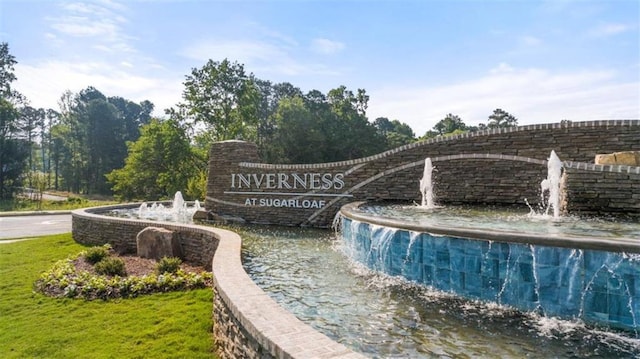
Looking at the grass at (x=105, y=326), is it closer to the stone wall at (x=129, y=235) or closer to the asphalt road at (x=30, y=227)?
the stone wall at (x=129, y=235)

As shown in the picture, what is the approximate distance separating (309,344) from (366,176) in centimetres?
988

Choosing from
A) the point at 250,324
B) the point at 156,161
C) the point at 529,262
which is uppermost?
the point at 156,161

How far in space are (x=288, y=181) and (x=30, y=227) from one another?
12062 mm

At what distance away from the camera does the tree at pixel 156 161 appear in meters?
32.1

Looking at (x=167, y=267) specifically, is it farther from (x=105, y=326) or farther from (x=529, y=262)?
(x=529, y=262)

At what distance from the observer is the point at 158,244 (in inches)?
391

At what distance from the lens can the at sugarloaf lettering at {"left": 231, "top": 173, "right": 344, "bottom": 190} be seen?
13234 millimetres

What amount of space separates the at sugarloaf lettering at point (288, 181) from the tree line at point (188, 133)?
10.4 metres

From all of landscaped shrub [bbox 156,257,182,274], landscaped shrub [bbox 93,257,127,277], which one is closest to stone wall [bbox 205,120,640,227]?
landscaped shrub [bbox 156,257,182,274]

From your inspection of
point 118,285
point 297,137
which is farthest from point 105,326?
point 297,137

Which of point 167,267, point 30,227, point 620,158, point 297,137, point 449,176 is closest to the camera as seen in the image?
point 167,267

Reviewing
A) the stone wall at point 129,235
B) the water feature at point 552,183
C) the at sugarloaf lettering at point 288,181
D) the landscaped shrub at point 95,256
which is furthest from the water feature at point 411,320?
the at sugarloaf lettering at point 288,181

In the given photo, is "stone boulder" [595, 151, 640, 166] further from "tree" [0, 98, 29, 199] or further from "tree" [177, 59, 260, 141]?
"tree" [0, 98, 29, 199]

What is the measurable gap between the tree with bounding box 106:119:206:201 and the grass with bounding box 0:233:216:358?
24677mm
